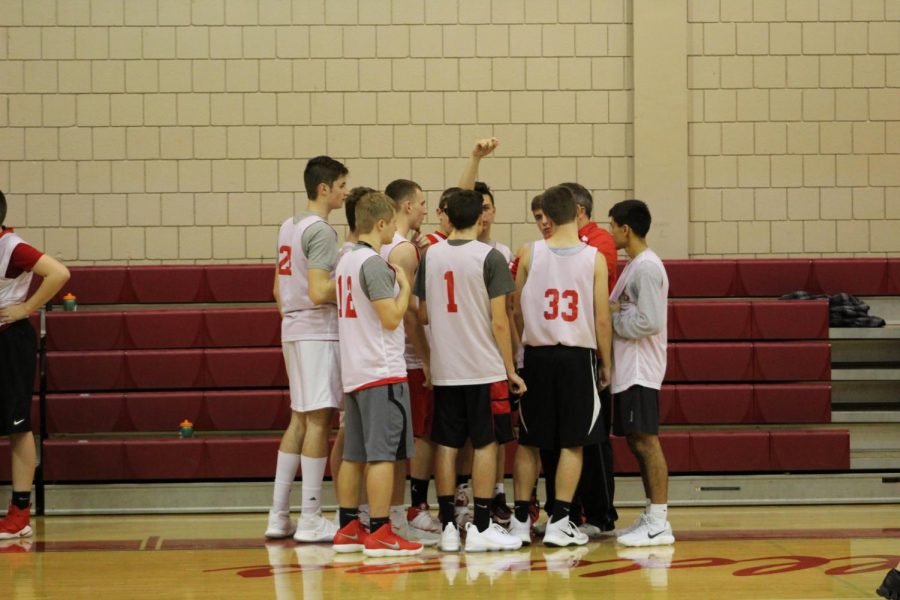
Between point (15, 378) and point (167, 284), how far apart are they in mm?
2169

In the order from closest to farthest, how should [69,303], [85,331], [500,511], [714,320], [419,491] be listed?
[419,491]
[500,511]
[85,331]
[714,320]
[69,303]

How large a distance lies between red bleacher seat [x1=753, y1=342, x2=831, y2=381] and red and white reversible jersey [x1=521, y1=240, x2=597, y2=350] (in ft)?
7.94

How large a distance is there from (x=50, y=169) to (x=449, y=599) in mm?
5837

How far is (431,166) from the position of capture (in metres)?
9.42

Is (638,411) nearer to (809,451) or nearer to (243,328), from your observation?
(809,451)

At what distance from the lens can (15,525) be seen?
6.54m

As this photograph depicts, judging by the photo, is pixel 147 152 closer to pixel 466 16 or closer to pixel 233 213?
pixel 233 213

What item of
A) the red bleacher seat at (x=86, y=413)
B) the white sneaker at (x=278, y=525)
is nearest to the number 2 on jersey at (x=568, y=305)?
the white sneaker at (x=278, y=525)

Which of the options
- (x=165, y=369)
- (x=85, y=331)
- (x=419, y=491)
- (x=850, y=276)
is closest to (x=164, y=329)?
(x=165, y=369)

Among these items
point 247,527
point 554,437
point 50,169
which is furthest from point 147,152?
point 554,437

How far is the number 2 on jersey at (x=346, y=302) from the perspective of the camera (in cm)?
581

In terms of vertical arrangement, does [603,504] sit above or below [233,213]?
below

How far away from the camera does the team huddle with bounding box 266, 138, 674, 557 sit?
5.80 metres

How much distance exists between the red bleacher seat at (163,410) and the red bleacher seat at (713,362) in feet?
Result: 10.2
